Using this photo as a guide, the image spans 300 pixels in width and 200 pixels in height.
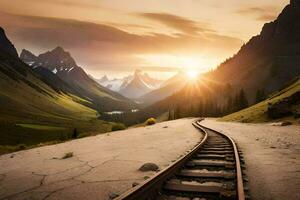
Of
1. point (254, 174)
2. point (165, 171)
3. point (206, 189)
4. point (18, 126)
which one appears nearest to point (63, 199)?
point (165, 171)

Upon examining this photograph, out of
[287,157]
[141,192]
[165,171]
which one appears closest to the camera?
[141,192]

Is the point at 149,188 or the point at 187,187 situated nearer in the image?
the point at 149,188

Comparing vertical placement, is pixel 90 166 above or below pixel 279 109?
below

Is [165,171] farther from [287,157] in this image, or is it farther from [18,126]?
[18,126]

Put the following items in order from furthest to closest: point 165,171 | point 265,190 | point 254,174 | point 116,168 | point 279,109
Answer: point 279,109, point 116,168, point 254,174, point 165,171, point 265,190

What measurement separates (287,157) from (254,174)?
418 cm

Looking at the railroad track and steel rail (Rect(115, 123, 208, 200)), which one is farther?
the railroad track

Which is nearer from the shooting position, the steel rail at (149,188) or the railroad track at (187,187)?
the steel rail at (149,188)

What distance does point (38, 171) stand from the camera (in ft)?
35.1

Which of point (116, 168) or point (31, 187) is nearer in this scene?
point (31, 187)

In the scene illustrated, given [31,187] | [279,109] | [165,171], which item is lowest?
[31,187]

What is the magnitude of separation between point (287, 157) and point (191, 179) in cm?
625

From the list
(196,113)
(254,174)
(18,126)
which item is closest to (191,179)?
(254,174)

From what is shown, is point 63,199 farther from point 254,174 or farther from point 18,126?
point 18,126
